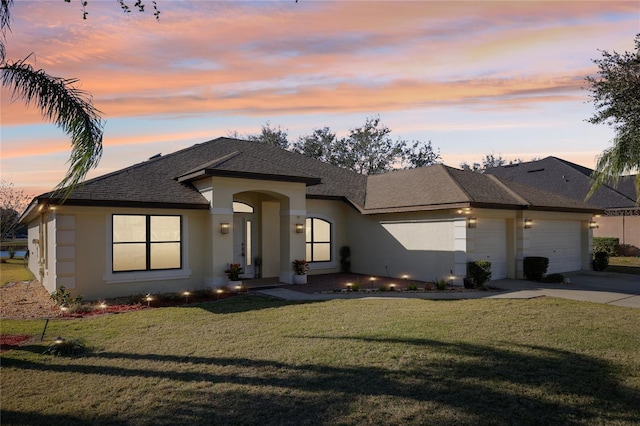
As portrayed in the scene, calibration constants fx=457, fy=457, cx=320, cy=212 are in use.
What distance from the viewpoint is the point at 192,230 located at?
566 inches

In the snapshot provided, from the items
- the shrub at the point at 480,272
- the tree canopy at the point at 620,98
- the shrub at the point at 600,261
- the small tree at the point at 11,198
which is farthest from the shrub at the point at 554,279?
the small tree at the point at 11,198

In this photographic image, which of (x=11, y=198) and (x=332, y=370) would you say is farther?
(x=11, y=198)

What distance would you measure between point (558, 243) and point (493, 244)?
14.5 ft

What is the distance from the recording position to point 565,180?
→ 1278 inches

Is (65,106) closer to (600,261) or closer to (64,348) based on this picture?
(64,348)

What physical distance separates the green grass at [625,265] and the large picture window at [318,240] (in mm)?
12778

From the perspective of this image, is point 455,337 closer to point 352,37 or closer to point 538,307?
point 538,307

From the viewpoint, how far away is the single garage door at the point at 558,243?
58.7ft

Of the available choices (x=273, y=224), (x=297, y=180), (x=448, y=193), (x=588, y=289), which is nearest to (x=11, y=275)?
(x=273, y=224)

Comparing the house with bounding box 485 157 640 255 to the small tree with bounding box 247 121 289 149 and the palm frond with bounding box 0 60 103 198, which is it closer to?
the small tree with bounding box 247 121 289 149

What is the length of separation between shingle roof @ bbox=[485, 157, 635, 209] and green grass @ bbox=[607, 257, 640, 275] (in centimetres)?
478

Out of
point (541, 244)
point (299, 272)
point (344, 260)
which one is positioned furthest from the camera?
point (344, 260)

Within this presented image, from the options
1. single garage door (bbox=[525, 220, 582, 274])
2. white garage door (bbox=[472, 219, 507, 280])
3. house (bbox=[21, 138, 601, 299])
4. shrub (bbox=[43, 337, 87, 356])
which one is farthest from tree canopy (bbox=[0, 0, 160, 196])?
single garage door (bbox=[525, 220, 582, 274])

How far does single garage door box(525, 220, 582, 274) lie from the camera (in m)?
17.9
